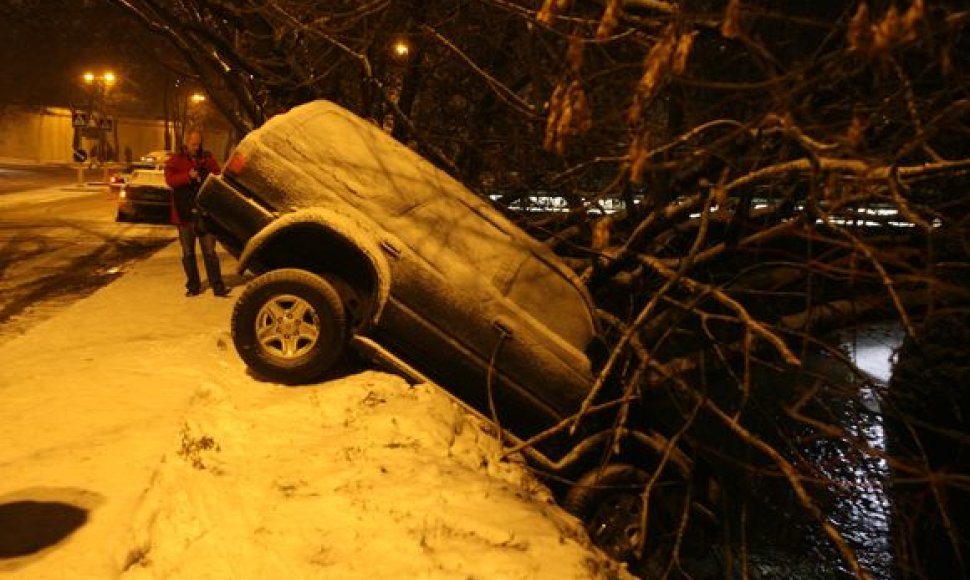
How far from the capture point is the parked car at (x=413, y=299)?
5.88 m

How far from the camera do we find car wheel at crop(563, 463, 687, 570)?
5.61 metres

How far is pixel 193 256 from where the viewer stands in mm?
9375

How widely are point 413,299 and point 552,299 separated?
1011mm

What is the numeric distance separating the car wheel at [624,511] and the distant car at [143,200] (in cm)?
1614

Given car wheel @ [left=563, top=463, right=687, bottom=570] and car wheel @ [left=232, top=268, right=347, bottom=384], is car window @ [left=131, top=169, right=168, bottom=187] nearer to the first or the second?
car wheel @ [left=232, top=268, right=347, bottom=384]

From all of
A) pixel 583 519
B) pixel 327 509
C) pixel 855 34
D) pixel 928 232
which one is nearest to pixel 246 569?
pixel 327 509

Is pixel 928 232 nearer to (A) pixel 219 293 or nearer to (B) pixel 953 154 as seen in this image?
(B) pixel 953 154

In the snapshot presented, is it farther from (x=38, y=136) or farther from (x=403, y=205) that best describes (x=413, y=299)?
(x=38, y=136)

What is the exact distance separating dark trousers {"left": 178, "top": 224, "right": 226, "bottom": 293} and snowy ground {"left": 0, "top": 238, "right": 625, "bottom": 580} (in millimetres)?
2754

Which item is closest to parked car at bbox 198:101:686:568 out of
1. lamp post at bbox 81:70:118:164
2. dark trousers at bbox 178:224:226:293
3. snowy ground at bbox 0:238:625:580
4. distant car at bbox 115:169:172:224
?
snowy ground at bbox 0:238:625:580

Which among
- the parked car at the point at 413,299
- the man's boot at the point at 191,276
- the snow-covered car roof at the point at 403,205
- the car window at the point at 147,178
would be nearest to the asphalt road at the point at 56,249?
the car window at the point at 147,178

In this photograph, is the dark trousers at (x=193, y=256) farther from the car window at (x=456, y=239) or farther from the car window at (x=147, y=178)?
the car window at (x=147, y=178)

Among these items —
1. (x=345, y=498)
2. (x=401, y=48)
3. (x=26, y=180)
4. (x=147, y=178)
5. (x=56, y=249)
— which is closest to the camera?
(x=345, y=498)

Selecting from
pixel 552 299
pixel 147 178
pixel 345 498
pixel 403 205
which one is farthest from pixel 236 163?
pixel 147 178
